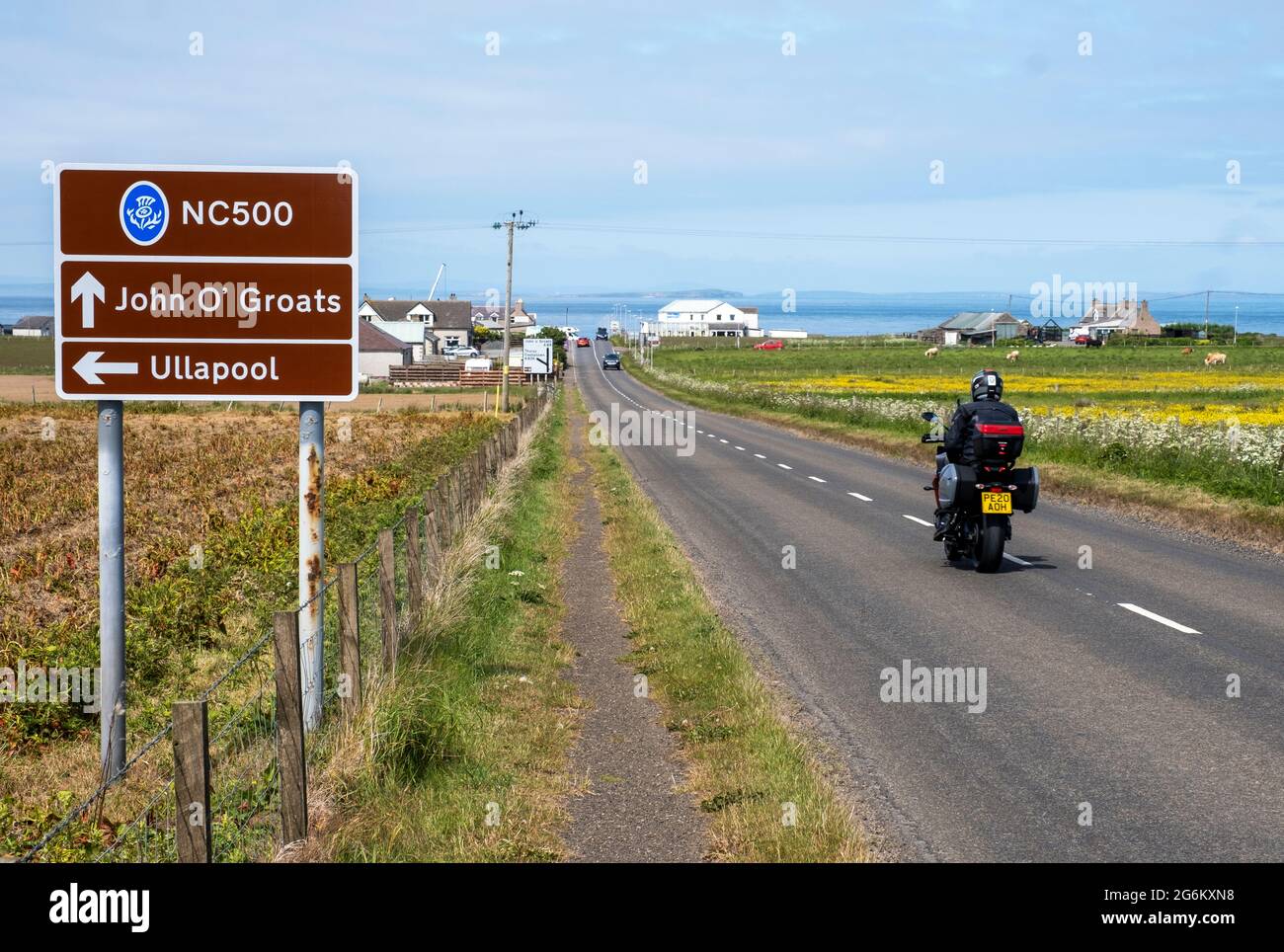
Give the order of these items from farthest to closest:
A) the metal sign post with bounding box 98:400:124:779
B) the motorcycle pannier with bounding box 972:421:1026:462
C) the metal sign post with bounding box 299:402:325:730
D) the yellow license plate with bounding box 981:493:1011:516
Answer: the yellow license plate with bounding box 981:493:1011:516
the motorcycle pannier with bounding box 972:421:1026:462
the metal sign post with bounding box 299:402:325:730
the metal sign post with bounding box 98:400:124:779

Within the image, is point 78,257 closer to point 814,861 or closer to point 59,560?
point 814,861

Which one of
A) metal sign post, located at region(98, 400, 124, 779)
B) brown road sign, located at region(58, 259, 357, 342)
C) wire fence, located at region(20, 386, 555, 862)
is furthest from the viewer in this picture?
brown road sign, located at region(58, 259, 357, 342)

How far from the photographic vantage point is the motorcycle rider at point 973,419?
1470 centimetres

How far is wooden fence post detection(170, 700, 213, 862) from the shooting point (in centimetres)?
464

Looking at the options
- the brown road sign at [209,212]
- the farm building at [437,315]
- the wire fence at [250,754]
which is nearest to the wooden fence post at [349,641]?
the wire fence at [250,754]

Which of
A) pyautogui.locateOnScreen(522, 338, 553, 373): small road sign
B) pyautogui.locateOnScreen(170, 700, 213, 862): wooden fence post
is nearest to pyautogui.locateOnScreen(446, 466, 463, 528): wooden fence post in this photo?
pyautogui.locateOnScreen(170, 700, 213, 862): wooden fence post

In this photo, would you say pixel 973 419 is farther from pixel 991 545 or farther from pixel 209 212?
pixel 209 212

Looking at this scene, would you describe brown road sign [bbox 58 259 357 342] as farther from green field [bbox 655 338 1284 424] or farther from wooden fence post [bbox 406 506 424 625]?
green field [bbox 655 338 1284 424]

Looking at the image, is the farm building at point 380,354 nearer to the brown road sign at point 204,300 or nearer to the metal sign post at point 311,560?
the metal sign post at point 311,560

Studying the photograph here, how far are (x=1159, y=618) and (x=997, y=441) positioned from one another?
124 inches

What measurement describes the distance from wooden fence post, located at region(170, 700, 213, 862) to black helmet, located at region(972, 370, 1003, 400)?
11.6 metres
